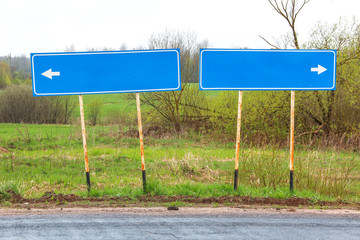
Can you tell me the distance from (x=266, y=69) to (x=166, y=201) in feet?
10.3

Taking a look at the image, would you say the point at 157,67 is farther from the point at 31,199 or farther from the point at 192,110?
the point at 192,110

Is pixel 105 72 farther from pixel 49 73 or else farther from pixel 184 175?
pixel 184 175

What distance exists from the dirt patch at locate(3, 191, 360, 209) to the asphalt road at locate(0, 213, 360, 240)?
0.66 meters

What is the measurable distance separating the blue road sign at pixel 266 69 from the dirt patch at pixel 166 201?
6.85 feet

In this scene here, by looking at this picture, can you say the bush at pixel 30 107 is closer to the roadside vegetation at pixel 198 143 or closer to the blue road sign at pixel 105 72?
the roadside vegetation at pixel 198 143

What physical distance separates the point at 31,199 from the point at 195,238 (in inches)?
135

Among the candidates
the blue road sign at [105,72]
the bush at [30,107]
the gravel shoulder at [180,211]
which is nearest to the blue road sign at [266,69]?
the blue road sign at [105,72]

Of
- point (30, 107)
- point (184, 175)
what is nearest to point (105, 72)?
point (184, 175)

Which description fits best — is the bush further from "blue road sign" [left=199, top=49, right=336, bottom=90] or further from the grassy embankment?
"blue road sign" [left=199, top=49, right=336, bottom=90]

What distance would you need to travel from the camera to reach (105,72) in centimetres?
715

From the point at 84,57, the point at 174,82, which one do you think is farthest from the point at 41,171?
the point at 174,82

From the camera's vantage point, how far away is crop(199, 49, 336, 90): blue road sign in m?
7.23

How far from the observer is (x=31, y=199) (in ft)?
21.9

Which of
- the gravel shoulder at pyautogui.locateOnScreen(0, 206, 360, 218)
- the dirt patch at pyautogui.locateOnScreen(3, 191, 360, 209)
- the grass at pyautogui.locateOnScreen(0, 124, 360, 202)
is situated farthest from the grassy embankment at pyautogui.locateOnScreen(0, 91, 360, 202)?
the gravel shoulder at pyautogui.locateOnScreen(0, 206, 360, 218)
